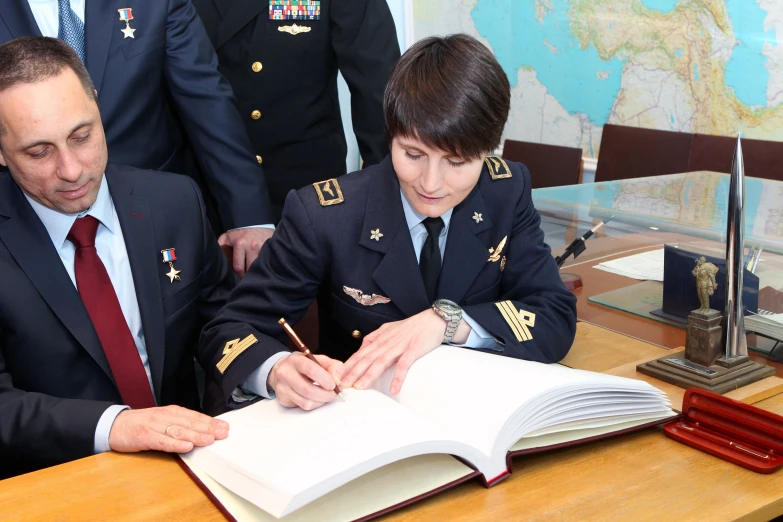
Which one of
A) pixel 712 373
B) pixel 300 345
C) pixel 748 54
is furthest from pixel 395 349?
pixel 748 54

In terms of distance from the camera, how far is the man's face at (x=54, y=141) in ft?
5.06

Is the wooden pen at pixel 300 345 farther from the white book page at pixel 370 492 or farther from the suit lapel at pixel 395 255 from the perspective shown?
the suit lapel at pixel 395 255

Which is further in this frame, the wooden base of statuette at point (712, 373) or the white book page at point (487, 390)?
the wooden base of statuette at point (712, 373)

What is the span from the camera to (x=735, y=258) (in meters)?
1.41

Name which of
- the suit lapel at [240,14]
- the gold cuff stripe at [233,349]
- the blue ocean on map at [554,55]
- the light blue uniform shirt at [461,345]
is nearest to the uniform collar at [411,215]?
the light blue uniform shirt at [461,345]

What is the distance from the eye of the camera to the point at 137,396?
171 cm

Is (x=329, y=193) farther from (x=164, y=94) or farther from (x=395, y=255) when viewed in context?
(x=164, y=94)

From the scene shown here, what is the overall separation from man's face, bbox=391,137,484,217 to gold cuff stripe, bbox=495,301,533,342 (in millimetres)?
218

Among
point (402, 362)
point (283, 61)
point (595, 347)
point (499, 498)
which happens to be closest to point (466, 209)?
point (595, 347)

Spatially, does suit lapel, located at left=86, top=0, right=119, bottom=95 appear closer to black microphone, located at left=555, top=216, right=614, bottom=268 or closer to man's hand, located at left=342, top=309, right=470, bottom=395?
man's hand, located at left=342, top=309, right=470, bottom=395

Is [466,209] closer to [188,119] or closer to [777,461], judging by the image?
[777,461]

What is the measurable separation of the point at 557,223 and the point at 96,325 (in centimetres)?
138

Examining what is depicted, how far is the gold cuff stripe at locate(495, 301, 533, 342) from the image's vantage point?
1535mm

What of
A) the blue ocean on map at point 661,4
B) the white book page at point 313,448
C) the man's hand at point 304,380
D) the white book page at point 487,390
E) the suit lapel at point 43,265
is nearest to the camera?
the white book page at point 313,448
